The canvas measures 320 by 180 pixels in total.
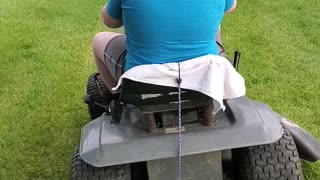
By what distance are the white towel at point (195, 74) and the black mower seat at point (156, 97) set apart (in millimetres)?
26

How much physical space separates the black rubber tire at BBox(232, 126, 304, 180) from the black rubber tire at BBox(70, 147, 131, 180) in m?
0.49

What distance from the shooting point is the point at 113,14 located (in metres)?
2.29

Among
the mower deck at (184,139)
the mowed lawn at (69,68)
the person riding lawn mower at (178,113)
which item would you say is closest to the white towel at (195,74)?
the person riding lawn mower at (178,113)

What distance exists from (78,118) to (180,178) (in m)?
1.34

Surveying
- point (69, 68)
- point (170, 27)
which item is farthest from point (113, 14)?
point (69, 68)

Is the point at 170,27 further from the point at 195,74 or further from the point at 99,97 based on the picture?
A: the point at 99,97

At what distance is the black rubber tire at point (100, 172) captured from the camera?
2.19 metres

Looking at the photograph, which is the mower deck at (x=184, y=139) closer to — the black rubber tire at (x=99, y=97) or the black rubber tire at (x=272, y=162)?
the black rubber tire at (x=272, y=162)

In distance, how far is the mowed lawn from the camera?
10.3 feet

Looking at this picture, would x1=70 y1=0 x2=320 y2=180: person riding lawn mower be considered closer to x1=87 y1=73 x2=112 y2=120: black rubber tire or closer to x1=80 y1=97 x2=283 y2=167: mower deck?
x1=80 y1=97 x2=283 y2=167: mower deck

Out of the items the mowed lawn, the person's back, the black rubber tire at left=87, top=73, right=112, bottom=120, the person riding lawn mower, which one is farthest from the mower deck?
the black rubber tire at left=87, top=73, right=112, bottom=120

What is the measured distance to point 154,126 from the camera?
2160mm

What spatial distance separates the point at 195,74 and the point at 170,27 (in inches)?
7.7

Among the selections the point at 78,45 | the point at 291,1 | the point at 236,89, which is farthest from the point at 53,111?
the point at 291,1
